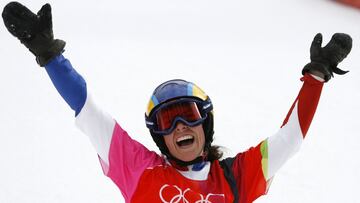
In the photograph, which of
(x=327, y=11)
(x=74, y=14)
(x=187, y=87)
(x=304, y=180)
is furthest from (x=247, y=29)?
(x=187, y=87)

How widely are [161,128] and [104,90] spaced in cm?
351

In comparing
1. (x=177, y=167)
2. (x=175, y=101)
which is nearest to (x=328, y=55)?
(x=175, y=101)

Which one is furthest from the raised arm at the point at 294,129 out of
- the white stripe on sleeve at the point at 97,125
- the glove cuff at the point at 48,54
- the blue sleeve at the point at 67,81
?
the glove cuff at the point at 48,54

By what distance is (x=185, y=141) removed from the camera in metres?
2.25

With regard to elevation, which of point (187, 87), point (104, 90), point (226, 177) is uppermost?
point (187, 87)

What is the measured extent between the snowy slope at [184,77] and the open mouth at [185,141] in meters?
0.41

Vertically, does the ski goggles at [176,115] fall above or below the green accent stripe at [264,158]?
above

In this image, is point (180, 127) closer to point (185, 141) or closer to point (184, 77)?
point (185, 141)

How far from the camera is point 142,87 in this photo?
227 inches

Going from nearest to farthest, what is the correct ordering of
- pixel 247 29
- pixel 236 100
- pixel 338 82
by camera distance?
pixel 236 100
pixel 338 82
pixel 247 29

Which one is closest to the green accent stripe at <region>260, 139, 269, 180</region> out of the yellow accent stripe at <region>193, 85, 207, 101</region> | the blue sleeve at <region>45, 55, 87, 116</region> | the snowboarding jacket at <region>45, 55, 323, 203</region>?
the snowboarding jacket at <region>45, 55, 323, 203</region>

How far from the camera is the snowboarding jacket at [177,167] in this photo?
7.06 feet

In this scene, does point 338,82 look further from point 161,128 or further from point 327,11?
point 161,128

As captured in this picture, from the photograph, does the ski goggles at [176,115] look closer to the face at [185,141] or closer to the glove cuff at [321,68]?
the face at [185,141]
